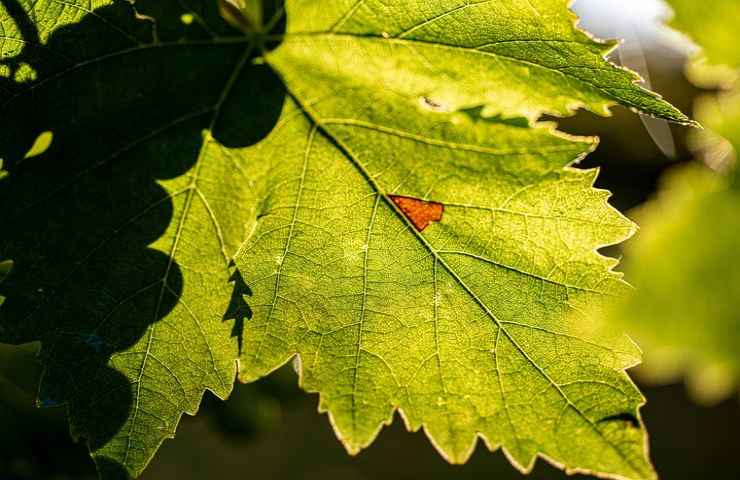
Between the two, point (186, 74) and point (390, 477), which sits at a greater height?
point (186, 74)

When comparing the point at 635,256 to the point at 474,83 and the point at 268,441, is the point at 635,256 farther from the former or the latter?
the point at 268,441

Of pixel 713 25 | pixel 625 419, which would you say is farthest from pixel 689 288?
pixel 625 419

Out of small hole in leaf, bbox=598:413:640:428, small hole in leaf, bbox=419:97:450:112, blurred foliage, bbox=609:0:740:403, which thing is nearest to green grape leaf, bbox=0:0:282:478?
small hole in leaf, bbox=419:97:450:112

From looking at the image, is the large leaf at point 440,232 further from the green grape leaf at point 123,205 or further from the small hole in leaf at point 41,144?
the small hole in leaf at point 41,144

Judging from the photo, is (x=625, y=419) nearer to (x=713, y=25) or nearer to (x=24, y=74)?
(x=713, y=25)

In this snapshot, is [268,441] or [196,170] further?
[268,441]

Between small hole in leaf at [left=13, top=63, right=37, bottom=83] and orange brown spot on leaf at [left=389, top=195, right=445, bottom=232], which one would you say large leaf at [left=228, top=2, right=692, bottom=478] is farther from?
small hole in leaf at [left=13, top=63, right=37, bottom=83]

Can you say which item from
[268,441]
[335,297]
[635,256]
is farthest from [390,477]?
[635,256]
